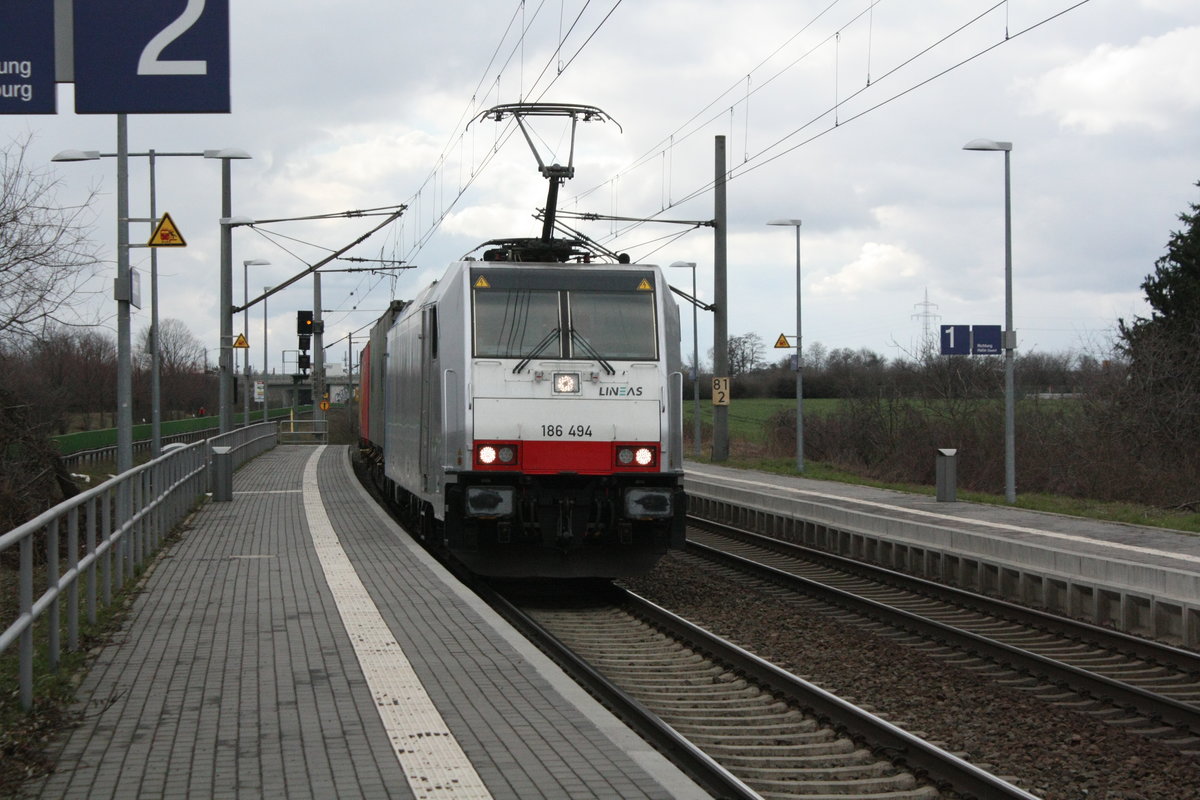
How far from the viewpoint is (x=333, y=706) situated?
6.84 metres

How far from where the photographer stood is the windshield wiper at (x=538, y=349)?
40.6ft

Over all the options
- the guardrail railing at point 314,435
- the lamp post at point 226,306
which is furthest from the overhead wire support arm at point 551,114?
the guardrail railing at point 314,435

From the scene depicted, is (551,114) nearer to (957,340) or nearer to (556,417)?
(556,417)

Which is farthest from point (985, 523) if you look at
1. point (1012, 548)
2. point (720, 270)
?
point (720, 270)

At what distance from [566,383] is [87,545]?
4.77m

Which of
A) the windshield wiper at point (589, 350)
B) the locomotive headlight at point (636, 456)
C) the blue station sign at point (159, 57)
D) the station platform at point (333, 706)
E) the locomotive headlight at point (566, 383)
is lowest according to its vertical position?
the station platform at point (333, 706)

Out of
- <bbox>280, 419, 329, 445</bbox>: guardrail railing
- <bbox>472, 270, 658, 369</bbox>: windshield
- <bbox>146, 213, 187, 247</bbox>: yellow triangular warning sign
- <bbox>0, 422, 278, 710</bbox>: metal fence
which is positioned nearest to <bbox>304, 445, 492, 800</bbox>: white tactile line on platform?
<bbox>0, 422, 278, 710</bbox>: metal fence

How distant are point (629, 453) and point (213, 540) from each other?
→ 6.16 meters

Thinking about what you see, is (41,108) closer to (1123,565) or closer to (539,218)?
(539,218)

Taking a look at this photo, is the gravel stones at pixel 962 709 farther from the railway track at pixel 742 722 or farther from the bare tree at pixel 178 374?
the bare tree at pixel 178 374

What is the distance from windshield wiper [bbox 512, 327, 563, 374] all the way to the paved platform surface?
278 inches

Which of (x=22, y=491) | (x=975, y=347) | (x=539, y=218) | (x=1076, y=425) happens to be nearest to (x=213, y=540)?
(x=22, y=491)

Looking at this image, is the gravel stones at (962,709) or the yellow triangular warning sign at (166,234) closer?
the gravel stones at (962,709)

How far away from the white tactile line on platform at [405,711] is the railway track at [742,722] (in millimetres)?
1324
